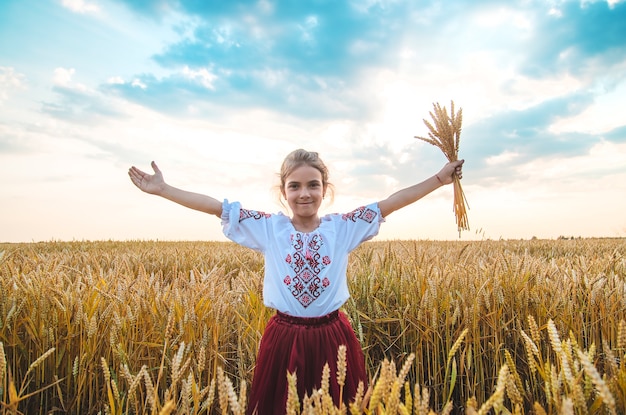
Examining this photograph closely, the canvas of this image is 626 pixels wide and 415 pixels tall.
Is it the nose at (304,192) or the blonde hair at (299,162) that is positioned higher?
the blonde hair at (299,162)

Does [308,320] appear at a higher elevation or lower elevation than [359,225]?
lower

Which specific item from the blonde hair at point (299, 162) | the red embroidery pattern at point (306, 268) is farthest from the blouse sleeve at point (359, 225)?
the blonde hair at point (299, 162)

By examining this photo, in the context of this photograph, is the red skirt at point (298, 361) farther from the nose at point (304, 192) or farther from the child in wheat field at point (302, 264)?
the nose at point (304, 192)

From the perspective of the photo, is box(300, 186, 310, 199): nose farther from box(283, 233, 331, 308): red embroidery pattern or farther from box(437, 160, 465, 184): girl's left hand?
box(437, 160, 465, 184): girl's left hand

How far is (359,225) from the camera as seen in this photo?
2.55 m

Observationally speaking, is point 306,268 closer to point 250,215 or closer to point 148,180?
point 250,215

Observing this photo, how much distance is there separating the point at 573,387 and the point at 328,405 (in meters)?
0.62

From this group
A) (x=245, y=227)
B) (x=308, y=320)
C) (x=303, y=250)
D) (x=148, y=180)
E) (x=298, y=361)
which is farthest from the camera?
(x=148, y=180)

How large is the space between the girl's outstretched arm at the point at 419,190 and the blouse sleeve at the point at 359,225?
0.08 meters

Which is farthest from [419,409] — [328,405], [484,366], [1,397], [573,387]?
[484,366]

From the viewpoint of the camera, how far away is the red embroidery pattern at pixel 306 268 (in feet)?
7.59

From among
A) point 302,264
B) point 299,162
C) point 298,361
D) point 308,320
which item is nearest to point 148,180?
point 299,162

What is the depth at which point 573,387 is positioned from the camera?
109 centimetres

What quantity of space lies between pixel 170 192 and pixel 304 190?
2.64 ft
